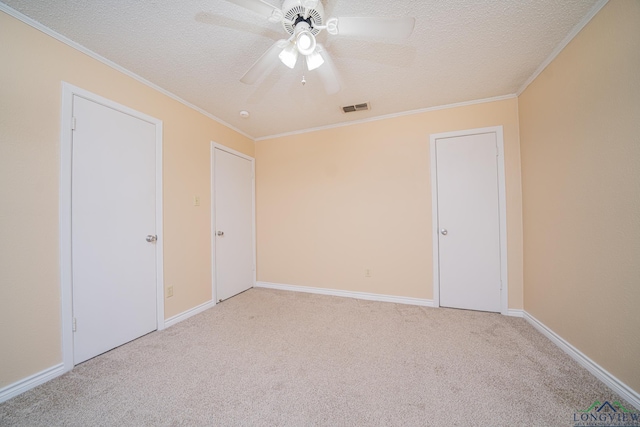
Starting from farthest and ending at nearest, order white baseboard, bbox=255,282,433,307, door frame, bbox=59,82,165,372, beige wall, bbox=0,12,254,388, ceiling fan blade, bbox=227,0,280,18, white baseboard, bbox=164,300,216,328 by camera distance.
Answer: white baseboard, bbox=255,282,433,307 < white baseboard, bbox=164,300,216,328 < door frame, bbox=59,82,165,372 < beige wall, bbox=0,12,254,388 < ceiling fan blade, bbox=227,0,280,18

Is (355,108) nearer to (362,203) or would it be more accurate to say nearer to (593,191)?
(362,203)

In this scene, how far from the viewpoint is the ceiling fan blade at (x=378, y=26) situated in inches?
43.5

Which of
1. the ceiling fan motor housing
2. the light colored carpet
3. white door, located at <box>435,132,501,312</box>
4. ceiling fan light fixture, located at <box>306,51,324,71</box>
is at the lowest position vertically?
the light colored carpet

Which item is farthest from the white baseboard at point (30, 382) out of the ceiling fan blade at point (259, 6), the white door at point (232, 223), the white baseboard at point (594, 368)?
the white baseboard at point (594, 368)

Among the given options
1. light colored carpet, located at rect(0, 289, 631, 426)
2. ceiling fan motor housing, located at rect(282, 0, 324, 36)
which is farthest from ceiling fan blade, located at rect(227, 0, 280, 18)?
light colored carpet, located at rect(0, 289, 631, 426)

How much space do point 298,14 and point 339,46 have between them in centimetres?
49

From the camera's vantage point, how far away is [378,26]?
1.16 metres

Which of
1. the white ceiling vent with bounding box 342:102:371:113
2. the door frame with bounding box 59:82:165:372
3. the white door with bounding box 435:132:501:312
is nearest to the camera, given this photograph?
the door frame with bounding box 59:82:165:372

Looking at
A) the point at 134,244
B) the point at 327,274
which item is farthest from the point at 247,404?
the point at 327,274

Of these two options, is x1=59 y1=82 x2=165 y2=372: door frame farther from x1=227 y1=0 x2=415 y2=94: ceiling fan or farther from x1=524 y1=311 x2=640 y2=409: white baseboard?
x1=524 y1=311 x2=640 y2=409: white baseboard

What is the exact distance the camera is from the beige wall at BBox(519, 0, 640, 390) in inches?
47.4

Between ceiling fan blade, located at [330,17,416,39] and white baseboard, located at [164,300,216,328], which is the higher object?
ceiling fan blade, located at [330,17,416,39]

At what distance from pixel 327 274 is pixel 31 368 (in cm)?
261

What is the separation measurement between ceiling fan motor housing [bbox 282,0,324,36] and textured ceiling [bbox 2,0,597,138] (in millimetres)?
148
